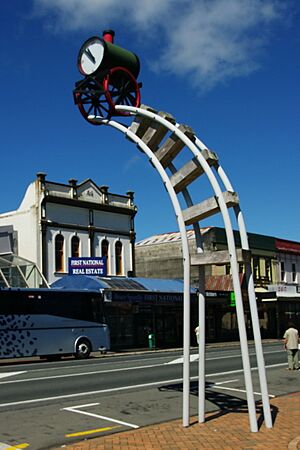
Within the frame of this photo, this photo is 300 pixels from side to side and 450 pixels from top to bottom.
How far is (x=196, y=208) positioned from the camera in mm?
8977

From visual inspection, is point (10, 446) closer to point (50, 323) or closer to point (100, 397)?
point (100, 397)

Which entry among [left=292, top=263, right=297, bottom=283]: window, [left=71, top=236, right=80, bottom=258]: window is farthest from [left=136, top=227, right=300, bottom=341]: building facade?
[left=71, top=236, right=80, bottom=258]: window

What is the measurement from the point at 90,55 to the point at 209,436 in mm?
6316

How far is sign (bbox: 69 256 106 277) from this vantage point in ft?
110

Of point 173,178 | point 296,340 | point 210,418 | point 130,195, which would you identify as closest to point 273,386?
point 296,340

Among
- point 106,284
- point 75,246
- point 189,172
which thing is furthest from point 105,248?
point 189,172

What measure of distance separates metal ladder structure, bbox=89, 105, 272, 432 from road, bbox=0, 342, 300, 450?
1.99m

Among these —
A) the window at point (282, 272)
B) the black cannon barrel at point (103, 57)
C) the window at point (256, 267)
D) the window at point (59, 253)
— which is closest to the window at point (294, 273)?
the window at point (282, 272)

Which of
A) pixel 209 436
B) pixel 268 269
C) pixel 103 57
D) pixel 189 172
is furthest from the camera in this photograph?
pixel 268 269

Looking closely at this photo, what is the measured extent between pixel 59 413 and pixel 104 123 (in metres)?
5.43

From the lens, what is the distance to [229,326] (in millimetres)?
42344

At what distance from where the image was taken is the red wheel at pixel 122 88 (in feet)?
32.1

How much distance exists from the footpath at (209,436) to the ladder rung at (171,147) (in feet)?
13.7

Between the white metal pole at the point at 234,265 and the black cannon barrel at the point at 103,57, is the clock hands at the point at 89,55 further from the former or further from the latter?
the white metal pole at the point at 234,265
